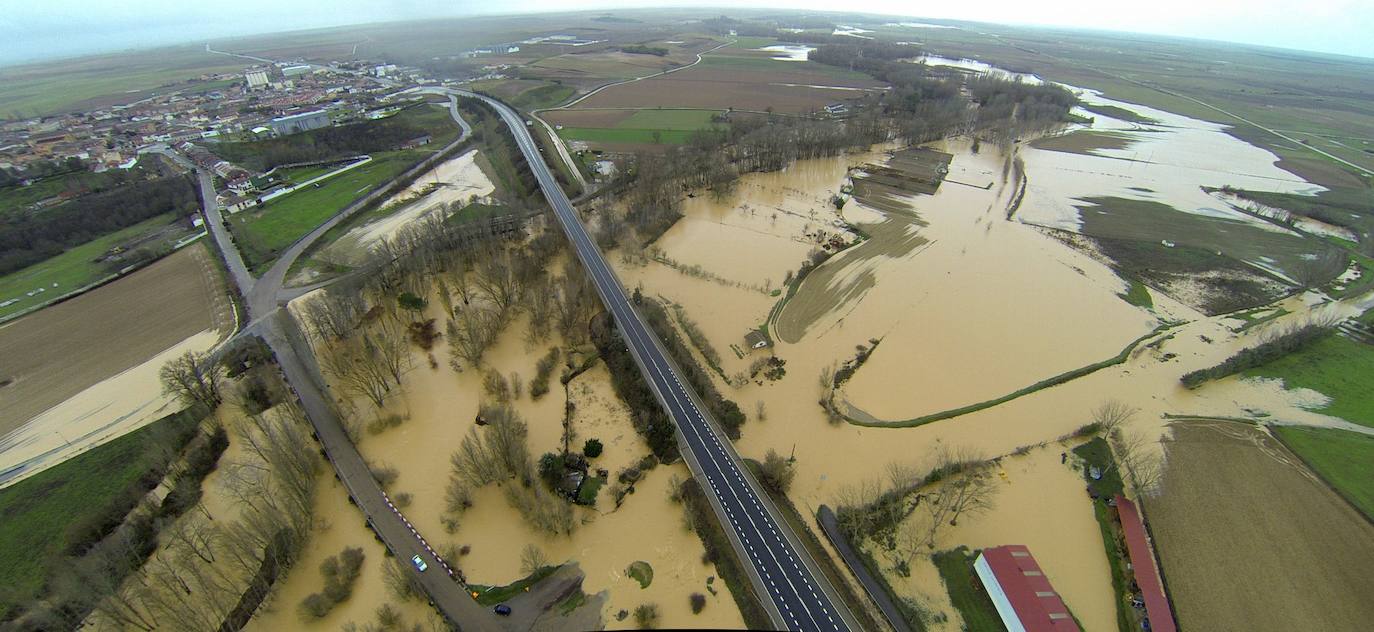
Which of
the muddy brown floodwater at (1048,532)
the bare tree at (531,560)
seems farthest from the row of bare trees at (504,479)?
the muddy brown floodwater at (1048,532)

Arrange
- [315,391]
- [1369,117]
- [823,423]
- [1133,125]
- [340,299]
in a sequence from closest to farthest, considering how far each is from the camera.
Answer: [823,423] → [315,391] → [340,299] → [1133,125] → [1369,117]

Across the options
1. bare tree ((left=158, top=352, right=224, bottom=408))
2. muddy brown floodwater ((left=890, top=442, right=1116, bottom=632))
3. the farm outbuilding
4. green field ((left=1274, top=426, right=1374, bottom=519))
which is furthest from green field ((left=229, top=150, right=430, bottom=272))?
green field ((left=1274, top=426, right=1374, bottom=519))

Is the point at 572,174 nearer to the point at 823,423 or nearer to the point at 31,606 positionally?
the point at 823,423

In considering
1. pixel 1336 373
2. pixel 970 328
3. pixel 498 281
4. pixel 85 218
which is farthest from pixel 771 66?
pixel 85 218

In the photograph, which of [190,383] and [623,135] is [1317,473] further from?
[623,135]

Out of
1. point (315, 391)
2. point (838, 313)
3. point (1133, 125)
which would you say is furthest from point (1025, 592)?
point (1133, 125)

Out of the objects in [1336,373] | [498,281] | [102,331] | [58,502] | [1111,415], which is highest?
[498,281]
